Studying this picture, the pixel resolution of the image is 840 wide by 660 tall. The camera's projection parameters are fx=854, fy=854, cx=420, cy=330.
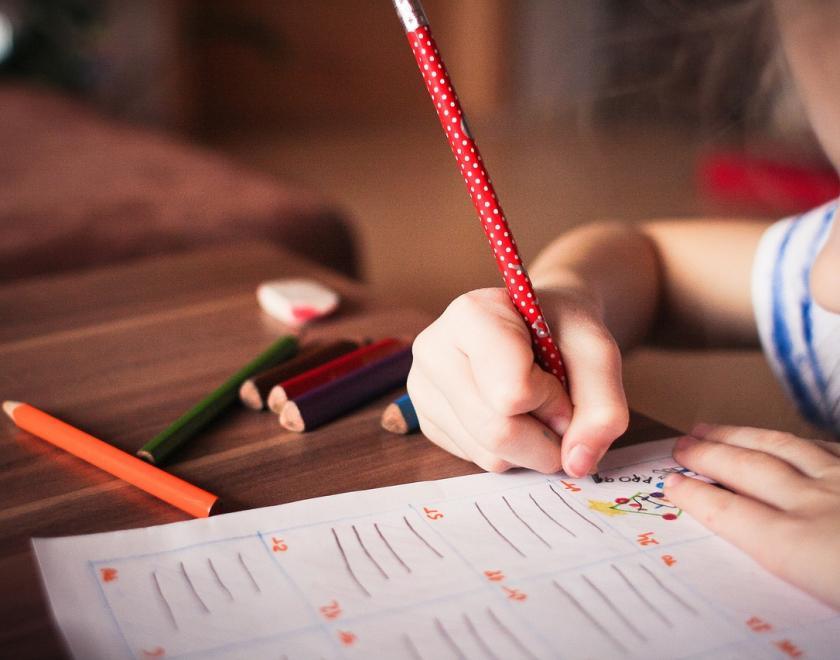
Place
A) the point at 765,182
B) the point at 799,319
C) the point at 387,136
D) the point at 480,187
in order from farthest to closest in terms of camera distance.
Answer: the point at 387,136 → the point at 765,182 → the point at 799,319 → the point at 480,187

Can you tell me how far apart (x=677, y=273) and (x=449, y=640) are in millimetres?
474

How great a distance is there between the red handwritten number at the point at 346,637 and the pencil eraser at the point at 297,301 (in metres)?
0.35

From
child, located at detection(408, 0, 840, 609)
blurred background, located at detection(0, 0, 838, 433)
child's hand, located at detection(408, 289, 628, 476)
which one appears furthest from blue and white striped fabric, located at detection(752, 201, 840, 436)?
child's hand, located at detection(408, 289, 628, 476)

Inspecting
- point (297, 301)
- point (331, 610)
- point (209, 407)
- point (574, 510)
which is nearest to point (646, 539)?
point (574, 510)

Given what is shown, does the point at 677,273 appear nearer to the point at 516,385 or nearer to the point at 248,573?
the point at 516,385

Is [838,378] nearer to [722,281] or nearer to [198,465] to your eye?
[722,281]

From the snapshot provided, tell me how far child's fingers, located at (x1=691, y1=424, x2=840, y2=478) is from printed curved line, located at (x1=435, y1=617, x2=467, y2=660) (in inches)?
7.9

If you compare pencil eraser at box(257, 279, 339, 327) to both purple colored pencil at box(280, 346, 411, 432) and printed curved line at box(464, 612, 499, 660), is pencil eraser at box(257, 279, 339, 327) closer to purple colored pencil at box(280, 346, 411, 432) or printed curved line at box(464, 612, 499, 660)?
purple colored pencil at box(280, 346, 411, 432)

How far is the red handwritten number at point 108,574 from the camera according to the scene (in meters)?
0.35

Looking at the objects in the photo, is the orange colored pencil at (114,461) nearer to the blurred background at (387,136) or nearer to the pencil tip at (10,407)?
the pencil tip at (10,407)

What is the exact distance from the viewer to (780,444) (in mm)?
430

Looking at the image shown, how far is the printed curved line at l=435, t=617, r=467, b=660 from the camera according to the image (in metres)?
0.31

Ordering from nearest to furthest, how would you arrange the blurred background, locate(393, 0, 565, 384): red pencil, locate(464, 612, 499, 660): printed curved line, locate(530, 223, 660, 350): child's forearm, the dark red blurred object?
locate(464, 612, 499, 660): printed curved line < locate(393, 0, 565, 384): red pencil < locate(530, 223, 660, 350): child's forearm < the blurred background < the dark red blurred object

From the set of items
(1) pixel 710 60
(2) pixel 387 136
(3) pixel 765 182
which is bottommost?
(3) pixel 765 182
